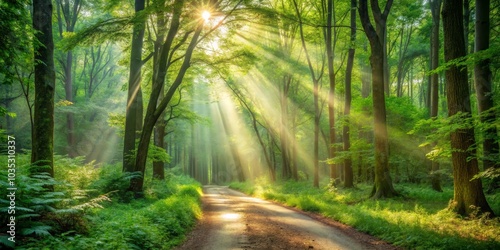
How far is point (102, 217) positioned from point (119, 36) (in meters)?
8.25

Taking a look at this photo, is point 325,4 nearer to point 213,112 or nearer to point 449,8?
point 449,8

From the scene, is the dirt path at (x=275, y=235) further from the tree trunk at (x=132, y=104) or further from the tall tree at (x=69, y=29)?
the tall tree at (x=69, y=29)

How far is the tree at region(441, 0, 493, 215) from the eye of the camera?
7740 millimetres

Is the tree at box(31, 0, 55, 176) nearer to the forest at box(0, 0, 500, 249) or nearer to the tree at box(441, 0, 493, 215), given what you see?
the forest at box(0, 0, 500, 249)

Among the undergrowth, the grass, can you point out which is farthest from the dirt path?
the undergrowth

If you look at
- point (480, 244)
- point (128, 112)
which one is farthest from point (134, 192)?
point (480, 244)

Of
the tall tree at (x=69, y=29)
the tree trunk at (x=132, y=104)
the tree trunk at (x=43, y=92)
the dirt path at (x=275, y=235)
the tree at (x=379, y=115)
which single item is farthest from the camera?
the tall tree at (x=69, y=29)

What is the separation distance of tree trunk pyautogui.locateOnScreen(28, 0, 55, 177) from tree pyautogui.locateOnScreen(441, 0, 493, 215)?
442 inches

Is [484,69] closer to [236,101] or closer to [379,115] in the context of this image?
[379,115]

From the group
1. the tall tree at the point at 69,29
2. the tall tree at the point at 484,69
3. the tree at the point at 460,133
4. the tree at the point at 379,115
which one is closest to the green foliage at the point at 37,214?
the tree at the point at 460,133

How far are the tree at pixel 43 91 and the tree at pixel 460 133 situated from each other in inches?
442

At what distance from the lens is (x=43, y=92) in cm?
779

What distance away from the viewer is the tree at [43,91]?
25.2 ft

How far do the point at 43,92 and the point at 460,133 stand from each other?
11.7m
